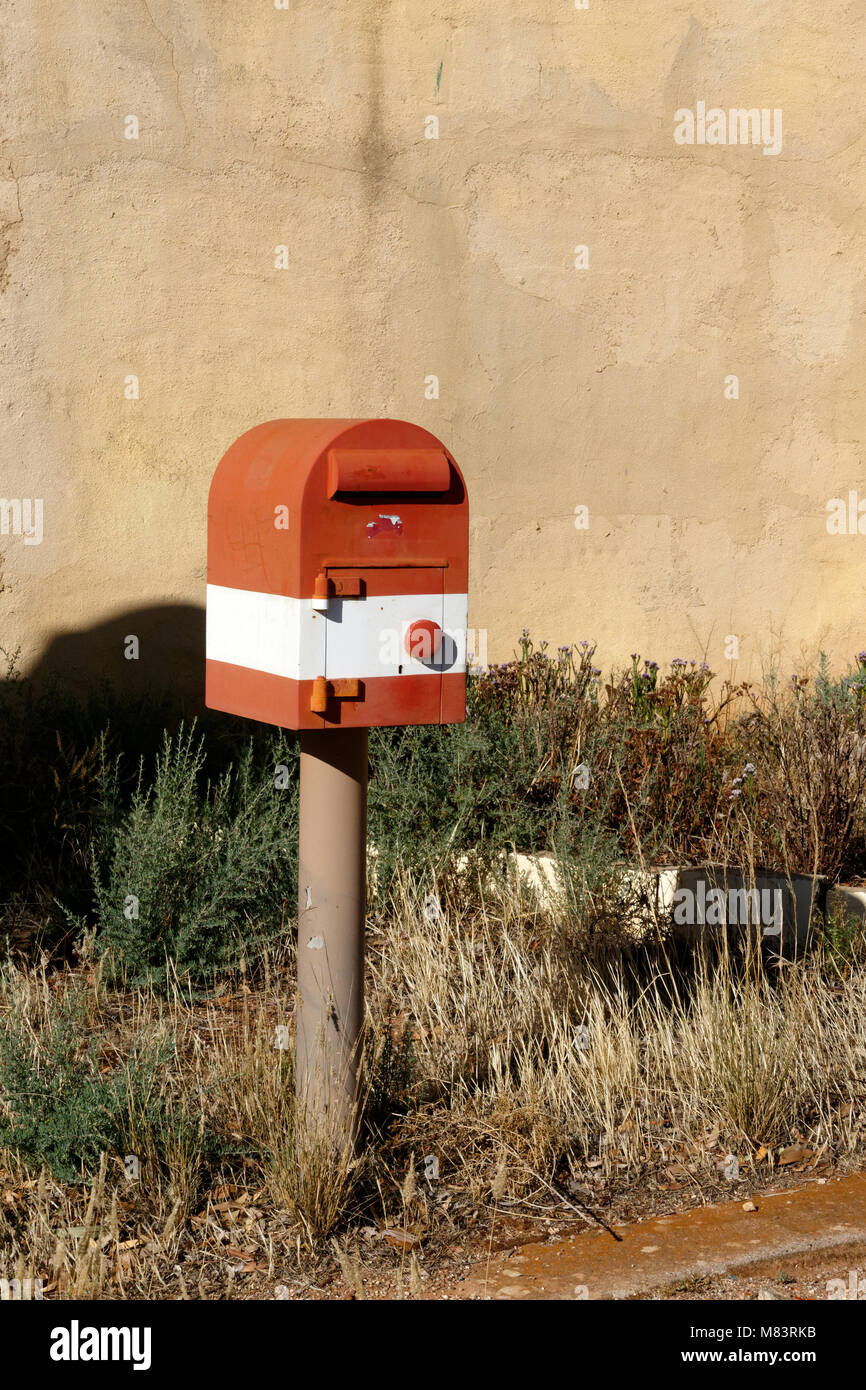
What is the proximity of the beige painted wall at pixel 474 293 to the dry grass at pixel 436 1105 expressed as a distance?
8.38 feet

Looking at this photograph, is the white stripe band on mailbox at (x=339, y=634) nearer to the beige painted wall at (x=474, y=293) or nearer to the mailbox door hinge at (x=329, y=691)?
the mailbox door hinge at (x=329, y=691)

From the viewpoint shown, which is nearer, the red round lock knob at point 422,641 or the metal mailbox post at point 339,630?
the metal mailbox post at point 339,630

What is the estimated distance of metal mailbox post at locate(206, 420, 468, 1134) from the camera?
3.19 meters

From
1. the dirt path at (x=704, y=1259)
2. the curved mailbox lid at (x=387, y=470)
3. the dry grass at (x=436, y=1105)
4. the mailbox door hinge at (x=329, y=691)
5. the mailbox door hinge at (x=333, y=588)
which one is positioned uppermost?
the curved mailbox lid at (x=387, y=470)

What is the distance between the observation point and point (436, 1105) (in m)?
3.77

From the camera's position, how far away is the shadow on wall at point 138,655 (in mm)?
6379

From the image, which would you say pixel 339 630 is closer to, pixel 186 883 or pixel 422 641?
pixel 422 641

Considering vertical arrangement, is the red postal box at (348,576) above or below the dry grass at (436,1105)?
above

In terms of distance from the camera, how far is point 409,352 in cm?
680

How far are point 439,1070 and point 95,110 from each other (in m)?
4.51

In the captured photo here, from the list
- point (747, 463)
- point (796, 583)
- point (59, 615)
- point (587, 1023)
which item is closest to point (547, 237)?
point (747, 463)

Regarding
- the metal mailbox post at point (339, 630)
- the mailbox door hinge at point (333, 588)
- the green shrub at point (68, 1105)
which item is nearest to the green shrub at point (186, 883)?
the green shrub at point (68, 1105)

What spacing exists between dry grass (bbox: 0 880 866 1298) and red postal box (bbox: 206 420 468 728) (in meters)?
0.86

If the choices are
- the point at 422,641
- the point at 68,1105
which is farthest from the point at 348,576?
the point at 68,1105
